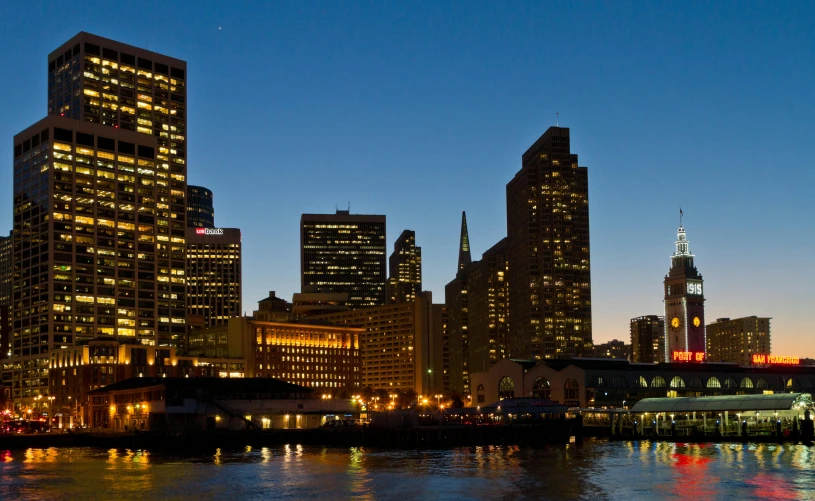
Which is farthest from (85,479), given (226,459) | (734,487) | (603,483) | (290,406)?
(290,406)

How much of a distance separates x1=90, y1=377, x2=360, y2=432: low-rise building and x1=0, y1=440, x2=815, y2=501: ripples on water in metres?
31.3

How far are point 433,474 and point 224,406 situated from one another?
260 ft

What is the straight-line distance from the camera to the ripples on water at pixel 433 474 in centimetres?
8788

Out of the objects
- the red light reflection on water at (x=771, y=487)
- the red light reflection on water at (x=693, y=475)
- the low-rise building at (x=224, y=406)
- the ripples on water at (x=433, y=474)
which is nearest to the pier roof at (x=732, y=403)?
the ripples on water at (x=433, y=474)

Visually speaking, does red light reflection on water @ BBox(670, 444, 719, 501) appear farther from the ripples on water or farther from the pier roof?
the pier roof

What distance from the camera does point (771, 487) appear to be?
8756 centimetres

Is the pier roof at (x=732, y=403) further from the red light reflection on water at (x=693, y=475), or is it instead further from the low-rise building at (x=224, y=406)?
the low-rise building at (x=224, y=406)

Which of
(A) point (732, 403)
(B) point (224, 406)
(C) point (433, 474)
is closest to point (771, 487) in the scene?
(C) point (433, 474)

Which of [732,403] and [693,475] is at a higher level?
[732,403]

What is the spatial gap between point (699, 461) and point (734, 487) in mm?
25642

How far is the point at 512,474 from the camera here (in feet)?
336

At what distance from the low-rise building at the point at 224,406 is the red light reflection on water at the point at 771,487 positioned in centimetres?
9837

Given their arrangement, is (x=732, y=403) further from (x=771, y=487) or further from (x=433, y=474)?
(x=433, y=474)

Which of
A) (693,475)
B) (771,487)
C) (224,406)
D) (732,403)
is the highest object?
(732,403)
